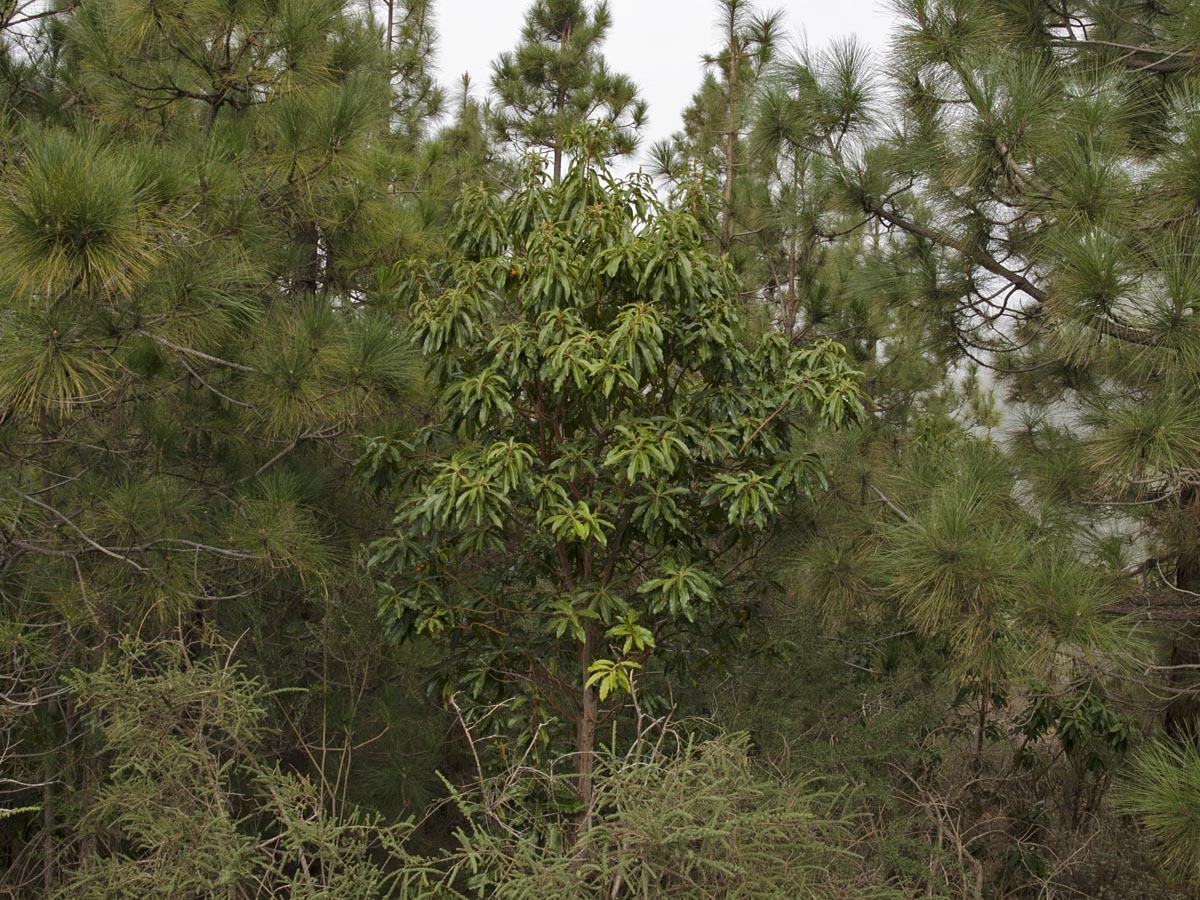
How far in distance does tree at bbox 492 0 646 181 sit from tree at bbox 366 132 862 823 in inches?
167

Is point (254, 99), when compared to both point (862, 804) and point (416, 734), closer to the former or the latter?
point (416, 734)

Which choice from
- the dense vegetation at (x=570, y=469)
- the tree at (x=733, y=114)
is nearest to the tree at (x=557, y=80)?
the tree at (x=733, y=114)

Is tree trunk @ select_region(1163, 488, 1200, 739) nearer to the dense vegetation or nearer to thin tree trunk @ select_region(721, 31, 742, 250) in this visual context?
the dense vegetation

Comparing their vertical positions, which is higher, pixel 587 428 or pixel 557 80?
pixel 557 80

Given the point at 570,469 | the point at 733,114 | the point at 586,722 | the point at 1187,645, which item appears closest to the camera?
the point at 570,469

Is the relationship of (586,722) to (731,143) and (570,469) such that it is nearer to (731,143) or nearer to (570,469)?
(570,469)

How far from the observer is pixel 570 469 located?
3123mm

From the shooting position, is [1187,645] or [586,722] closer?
[586,722]

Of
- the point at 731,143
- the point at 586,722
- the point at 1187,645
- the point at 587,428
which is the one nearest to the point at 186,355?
the point at 587,428

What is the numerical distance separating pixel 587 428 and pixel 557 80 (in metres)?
5.17

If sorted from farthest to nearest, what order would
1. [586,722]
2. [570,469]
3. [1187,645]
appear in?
[1187,645]
[586,722]
[570,469]

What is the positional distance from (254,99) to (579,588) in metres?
2.34

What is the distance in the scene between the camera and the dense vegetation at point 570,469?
2.74 meters

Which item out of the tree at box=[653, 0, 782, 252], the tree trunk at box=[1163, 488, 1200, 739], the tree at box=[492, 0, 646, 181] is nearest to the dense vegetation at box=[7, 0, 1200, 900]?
the tree trunk at box=[1163, 488, 1200, 739]
